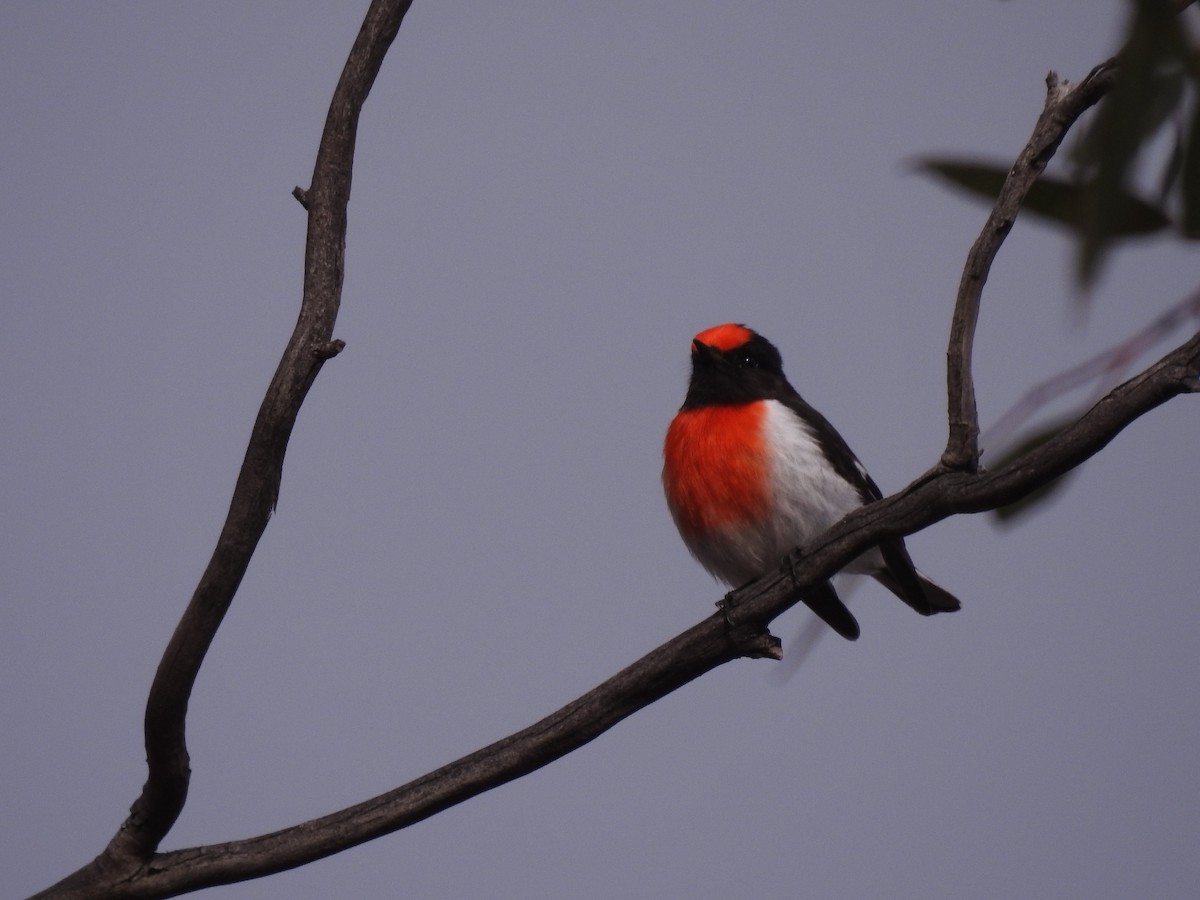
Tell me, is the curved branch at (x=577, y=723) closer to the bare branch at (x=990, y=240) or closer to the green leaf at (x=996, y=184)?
the bare branch at (x=990, y=240)

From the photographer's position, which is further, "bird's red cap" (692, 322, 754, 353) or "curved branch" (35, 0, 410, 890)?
"bird's red cap" (692, 322, 754, 353)

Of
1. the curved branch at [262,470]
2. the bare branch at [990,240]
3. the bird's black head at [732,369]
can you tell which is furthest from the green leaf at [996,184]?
the bird's black head at [732,369]

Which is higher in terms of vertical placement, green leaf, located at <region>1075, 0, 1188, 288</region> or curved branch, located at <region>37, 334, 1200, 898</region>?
green leaf, located at <region>1075, 0, 1188, 288</region>

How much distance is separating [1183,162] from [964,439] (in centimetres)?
83

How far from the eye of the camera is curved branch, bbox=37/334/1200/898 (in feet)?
8.68

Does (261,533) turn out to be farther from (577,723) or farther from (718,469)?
(718,469)

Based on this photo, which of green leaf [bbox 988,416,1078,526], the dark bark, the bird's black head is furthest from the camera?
the bird's black head

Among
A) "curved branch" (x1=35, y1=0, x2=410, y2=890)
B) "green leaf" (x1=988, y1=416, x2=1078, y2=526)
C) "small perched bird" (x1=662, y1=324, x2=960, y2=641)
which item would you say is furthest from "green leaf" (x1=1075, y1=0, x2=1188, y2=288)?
"small perched bird" (x1=662, y1=324, x2=960, y2=641)

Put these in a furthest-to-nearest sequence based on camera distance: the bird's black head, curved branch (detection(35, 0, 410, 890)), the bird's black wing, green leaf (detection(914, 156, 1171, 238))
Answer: the bird's black head < the bird's black wing < curved branch (detection(35, 0, 410, 890)) < green leaf (detection(914, 156, 1171, 238))

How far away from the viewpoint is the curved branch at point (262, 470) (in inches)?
105

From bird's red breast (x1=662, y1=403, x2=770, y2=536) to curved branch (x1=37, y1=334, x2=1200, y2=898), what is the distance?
94 centimetres

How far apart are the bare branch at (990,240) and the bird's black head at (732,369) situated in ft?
5.35

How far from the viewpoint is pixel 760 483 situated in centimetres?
388

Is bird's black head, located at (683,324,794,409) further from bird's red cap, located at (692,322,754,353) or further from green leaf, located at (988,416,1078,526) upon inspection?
green leaf, located at (988,416,1078,526)
